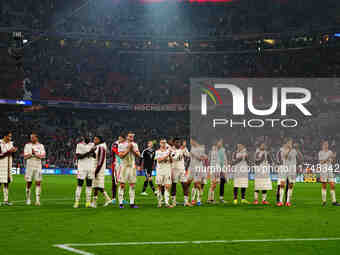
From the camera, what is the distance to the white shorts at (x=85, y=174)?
797 inches

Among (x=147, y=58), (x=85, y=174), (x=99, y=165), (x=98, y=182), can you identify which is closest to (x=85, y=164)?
(x=85, y=174)

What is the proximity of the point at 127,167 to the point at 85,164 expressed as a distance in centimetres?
154

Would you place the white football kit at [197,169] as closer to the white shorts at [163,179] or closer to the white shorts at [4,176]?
the white shorts at [163,179]

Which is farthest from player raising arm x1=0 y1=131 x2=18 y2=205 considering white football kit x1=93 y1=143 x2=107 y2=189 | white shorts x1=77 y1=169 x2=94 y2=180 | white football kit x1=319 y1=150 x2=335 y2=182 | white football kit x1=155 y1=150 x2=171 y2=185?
white football kit x1=319 y1=150 x2=335 y2=182

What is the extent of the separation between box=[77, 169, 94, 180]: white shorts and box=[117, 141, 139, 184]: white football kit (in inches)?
41.3

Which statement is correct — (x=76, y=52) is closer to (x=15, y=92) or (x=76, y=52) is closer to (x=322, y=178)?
(x=15, y=92)

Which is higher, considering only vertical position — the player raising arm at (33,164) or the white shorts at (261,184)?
the player raising arm at (33,164)

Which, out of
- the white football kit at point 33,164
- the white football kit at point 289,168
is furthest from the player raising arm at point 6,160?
the white football kit at point 289,168

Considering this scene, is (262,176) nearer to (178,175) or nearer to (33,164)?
(178,175)

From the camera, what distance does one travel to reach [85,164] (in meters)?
20.4

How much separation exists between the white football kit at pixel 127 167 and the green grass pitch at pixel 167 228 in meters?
1.08

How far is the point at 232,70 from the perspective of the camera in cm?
6694

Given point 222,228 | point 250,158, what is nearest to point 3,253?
point 222,228

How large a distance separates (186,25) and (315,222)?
2250 inches
